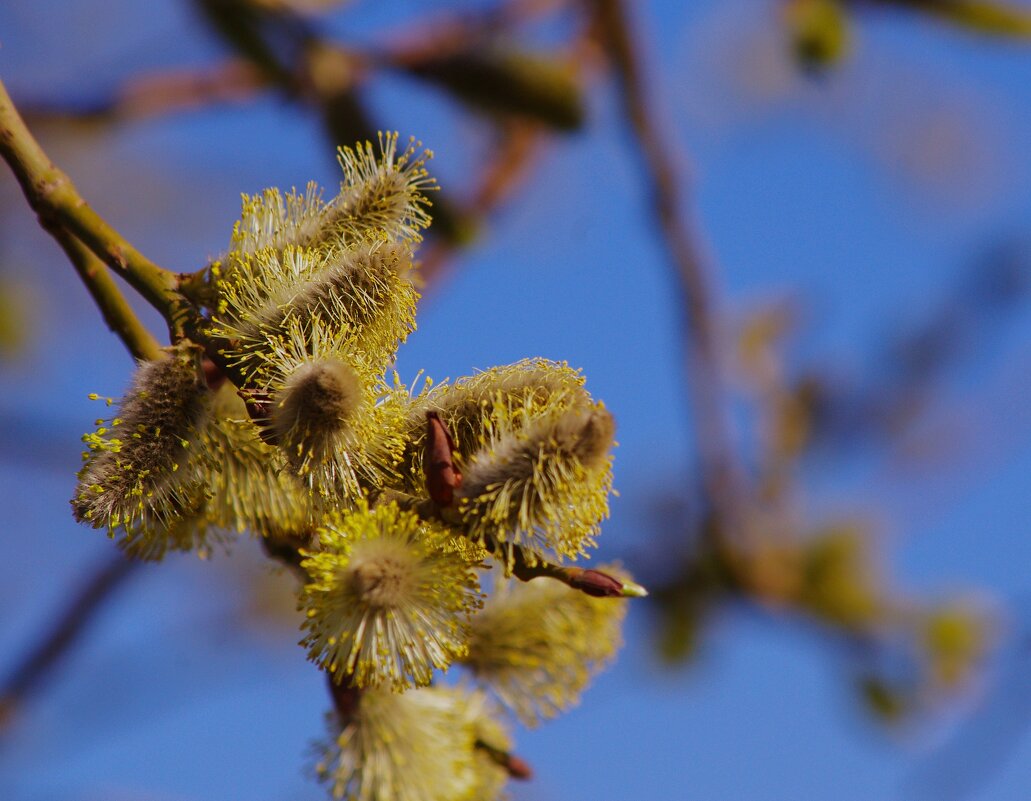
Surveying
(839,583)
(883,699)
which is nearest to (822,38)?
(839,583)

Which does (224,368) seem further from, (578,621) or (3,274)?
(3,274)

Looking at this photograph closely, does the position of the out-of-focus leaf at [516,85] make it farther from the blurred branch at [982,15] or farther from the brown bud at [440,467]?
the brown bud at [440,467]

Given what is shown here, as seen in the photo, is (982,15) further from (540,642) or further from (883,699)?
(883,699)

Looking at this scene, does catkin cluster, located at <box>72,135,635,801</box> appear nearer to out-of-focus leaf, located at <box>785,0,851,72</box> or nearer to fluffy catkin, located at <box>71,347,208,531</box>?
fluffy catkin, located at <box>71,347,208,531</box>

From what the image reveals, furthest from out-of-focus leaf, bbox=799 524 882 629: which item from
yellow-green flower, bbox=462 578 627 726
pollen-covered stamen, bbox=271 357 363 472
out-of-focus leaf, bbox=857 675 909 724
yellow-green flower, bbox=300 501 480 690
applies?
pollen-covered stamen, bbox=271 357 363 472

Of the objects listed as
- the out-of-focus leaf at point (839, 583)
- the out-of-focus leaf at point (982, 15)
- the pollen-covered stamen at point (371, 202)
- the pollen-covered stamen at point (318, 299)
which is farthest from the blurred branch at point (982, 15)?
the out-of-focus leaf at point (839, 583)
